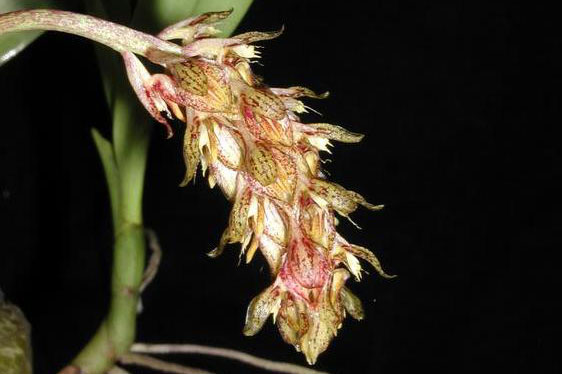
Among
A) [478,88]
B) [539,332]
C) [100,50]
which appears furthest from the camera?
[478,88]

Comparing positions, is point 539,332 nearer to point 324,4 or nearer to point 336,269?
point 324,4

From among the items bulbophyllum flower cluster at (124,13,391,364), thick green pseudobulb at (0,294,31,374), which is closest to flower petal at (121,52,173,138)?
bulbophyllum flower cluster at (124,13,391,364)

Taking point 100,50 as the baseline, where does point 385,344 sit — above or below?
below

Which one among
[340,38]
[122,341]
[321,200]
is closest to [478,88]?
[340,38]

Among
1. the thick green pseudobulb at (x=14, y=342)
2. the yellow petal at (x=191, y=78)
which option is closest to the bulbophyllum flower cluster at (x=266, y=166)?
the yellow petal at (x=191, y=78)

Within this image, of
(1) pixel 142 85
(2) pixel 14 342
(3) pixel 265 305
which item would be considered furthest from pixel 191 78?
(2) pixel 14 342

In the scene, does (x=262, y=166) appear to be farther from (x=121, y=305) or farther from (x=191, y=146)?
(x=121, y=305)
